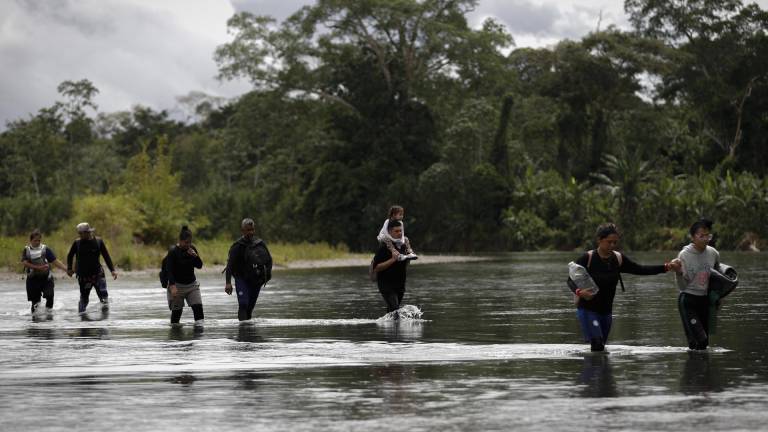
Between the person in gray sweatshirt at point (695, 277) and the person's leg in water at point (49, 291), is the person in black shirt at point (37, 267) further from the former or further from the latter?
the person in gray sweatshirt at point (695, 277)

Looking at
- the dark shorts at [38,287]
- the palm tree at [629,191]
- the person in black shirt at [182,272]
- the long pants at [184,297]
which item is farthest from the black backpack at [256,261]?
the palm tree at [629,191]

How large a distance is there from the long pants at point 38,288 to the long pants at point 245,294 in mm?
4945

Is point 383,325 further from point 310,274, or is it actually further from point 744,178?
point 744,178

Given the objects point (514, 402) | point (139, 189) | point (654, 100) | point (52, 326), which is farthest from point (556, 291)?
point (654, 100)

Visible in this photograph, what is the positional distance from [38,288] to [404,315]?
23.3ft

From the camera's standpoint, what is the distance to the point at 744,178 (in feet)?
234

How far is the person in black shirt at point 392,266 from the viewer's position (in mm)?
19359

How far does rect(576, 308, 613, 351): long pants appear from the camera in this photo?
46.2 feet

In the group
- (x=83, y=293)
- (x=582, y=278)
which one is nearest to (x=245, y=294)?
(x=83, y=293)

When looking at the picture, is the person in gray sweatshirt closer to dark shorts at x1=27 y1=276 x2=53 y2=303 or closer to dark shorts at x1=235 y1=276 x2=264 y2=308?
dark shorts at x1=235 y1=276 x2=264 y2=308

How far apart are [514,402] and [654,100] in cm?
7808

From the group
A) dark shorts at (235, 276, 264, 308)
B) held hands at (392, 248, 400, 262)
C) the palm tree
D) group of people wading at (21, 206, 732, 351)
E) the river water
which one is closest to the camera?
the river water

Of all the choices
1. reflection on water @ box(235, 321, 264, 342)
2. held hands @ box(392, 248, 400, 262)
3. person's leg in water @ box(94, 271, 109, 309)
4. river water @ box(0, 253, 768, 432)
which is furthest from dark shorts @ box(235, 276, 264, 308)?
person's leg in water @ box(94, 271, 109, 309)

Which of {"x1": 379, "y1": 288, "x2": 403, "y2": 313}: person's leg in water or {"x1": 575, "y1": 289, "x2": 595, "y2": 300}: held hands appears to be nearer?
{"x1": 575, "y1": 289, "x2": 595, "y2": 300}: held hands
